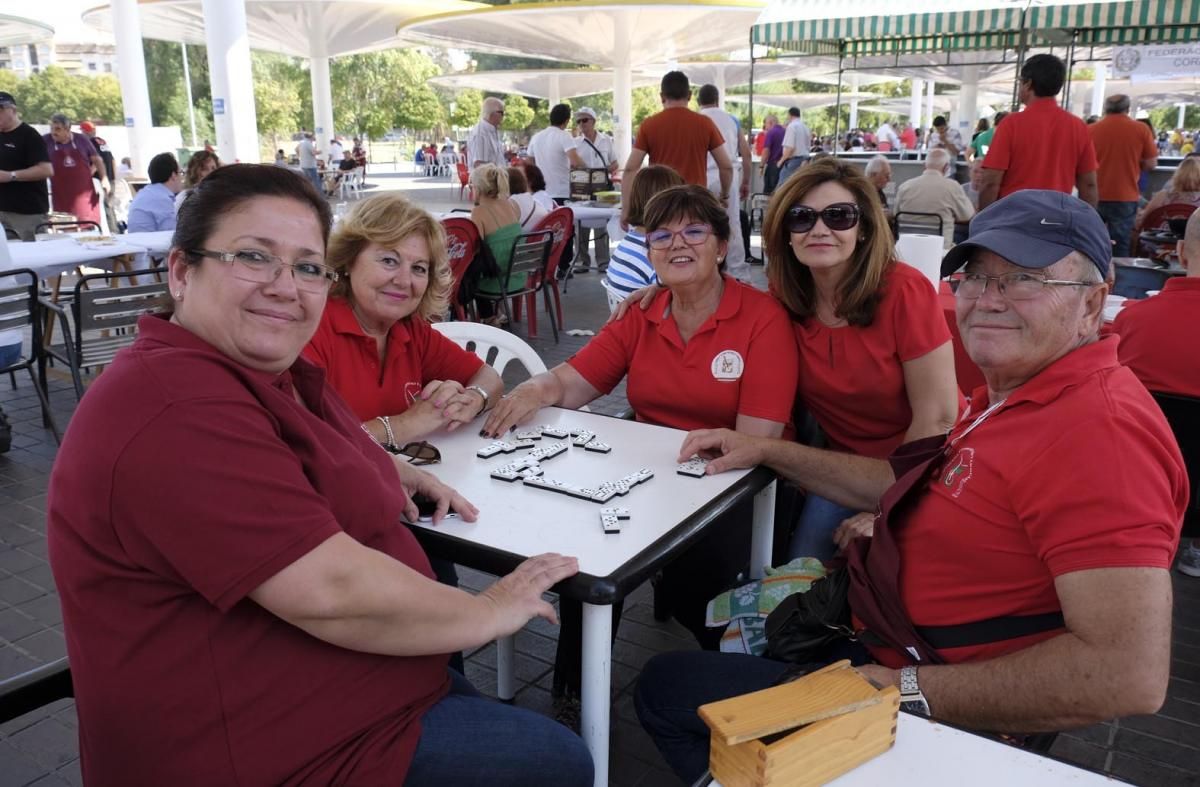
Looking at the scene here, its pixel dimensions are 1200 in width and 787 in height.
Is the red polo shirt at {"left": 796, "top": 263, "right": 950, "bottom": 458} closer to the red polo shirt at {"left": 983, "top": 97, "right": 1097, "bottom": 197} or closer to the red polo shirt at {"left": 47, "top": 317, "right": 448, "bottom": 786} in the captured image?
the red polo shirt at {"left": 47, "top": 317, "right": 448, "bottom": 786}

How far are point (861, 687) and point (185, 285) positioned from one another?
4.12ft

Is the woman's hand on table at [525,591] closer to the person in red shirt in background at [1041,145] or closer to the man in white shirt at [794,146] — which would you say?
the person in red shirt in background at [1041,145]

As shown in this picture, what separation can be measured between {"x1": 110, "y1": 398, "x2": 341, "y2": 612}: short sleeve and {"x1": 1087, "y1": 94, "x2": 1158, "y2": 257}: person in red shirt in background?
882 cm

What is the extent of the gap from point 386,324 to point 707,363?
3.30 ft

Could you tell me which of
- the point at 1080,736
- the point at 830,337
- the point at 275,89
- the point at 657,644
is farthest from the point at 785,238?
the point at 275,89

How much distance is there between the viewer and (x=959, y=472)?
64.5 inches

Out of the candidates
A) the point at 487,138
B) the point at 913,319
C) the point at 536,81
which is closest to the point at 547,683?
the point at 913,319

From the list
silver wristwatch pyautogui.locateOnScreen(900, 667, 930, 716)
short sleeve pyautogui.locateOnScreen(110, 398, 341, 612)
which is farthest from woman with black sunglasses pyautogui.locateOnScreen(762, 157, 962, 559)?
short sleeve pyautogui.locateOnScreen(110, 398, 341, 612)

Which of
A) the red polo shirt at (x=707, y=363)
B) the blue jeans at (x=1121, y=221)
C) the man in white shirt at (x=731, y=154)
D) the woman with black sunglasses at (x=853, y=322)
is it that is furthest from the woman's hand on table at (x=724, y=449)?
the blue jeans at (x=1121, y=221)

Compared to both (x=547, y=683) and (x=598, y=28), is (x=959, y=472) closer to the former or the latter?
(x=547, y=683)

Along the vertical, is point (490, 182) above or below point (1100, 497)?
above

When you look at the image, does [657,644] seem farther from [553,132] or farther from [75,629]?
[553,132]

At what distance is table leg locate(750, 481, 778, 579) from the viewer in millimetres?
2469

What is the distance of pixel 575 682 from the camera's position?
2648 millimetres
